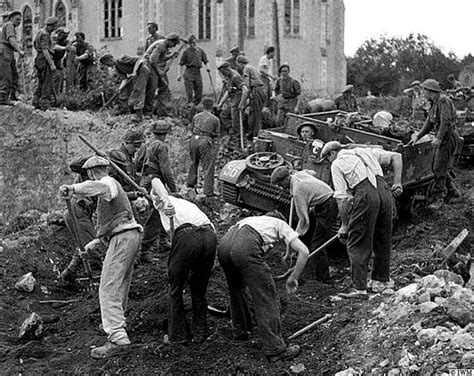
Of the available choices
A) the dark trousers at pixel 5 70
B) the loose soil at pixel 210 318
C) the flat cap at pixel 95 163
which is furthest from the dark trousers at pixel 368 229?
the dark trousers at pixel 5 70

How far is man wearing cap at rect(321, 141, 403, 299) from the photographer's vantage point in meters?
10.1

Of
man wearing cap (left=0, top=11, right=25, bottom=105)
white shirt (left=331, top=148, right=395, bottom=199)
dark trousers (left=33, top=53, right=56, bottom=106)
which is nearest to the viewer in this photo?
white shirt (left=331, top=148, right=395, bottom=199)

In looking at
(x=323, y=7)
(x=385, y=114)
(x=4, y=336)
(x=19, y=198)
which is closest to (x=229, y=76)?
(x=385, y=114)

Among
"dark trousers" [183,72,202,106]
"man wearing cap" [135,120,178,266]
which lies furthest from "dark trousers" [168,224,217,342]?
"dark trousers" [183,72,202,106]

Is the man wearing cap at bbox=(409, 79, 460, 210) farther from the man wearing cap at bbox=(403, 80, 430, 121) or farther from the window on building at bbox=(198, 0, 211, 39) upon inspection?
the window on building at bbox=(198, 0, 211, 39)

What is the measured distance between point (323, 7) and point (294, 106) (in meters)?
20.9

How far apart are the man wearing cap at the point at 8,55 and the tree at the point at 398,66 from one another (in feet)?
93.9

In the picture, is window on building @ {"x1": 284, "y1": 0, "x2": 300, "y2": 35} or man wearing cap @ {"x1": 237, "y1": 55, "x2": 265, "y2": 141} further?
window on building @ {"x1": 284, "y1": 0, "x2": 300, "y2": 35}

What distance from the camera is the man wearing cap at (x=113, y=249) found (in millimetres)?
9320

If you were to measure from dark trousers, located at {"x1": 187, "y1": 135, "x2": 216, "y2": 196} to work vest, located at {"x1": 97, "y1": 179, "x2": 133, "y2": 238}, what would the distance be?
650 centimetres

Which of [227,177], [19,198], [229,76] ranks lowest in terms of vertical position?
[19,198]

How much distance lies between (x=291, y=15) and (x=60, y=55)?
64.0 feet

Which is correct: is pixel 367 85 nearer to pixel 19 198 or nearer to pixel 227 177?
pixel 19 198

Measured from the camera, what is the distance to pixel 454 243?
1305cm
